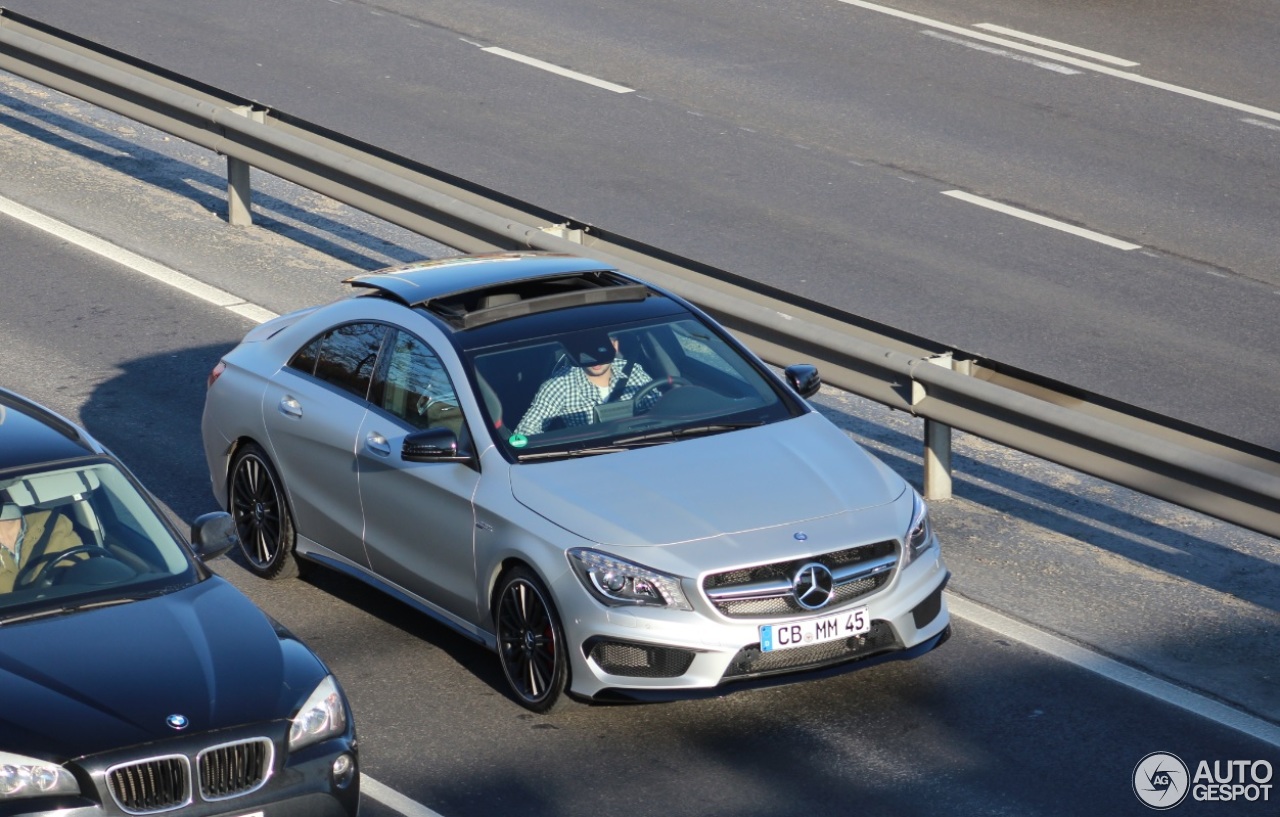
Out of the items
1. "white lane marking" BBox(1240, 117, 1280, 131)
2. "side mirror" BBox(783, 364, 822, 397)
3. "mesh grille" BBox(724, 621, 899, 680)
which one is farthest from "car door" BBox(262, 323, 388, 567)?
"white lane marking" BBox(1240, 117, 1280, 131)

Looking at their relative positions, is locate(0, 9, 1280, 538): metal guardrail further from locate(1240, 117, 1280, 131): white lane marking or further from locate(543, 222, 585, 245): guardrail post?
locate(1240, 117, 1280, 131): white lane marking

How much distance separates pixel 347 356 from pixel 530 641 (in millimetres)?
2015

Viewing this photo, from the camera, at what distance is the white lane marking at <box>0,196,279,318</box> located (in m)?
13.3

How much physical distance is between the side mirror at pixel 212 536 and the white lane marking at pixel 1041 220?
381 inches

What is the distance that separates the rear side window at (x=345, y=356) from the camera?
9.04 metres

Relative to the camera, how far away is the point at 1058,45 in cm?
2070

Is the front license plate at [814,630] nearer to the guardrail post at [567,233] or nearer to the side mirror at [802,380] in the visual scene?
the side mirror at [802,380]

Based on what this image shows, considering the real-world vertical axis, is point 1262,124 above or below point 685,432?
below

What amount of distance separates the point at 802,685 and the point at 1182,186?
994cm

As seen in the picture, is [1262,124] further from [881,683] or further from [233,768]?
[233,768]

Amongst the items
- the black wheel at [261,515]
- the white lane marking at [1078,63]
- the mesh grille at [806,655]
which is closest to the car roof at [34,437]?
the black wheel at [261,515]

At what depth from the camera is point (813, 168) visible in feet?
A: 56.1

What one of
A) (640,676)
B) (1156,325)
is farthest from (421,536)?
(1156,325)

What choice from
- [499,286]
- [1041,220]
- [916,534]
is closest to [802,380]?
[916,534]
